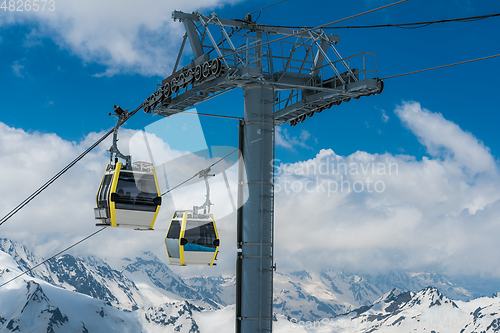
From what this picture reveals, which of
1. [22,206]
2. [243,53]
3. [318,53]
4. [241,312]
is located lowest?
[241,312]

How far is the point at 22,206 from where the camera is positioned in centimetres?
3059

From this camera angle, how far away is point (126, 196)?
Result: 22.5m

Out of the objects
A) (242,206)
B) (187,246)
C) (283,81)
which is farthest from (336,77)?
(187,246)

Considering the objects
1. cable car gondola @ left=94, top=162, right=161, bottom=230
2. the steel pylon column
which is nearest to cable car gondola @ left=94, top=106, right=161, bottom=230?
cable car gondola @ left=94, top=162, right=161, bottom=230

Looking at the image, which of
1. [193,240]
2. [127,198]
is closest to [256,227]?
[193,240]

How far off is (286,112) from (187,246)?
29.5 feet

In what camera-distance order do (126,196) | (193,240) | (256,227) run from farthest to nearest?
(193,240) < (256,227) < (126,196)

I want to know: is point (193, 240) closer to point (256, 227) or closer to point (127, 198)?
point (256, 227)

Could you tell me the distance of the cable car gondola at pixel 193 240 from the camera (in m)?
27.3

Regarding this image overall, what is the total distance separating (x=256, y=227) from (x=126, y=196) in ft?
19.5

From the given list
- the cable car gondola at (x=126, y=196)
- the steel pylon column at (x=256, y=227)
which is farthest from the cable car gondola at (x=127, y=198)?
the steel pylon column at (x=256, y=227)

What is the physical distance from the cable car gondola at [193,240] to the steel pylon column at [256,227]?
12.8 ft

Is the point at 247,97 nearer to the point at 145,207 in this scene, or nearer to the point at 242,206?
the point at 242,206

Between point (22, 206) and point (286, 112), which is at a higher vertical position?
point (286, 112)
